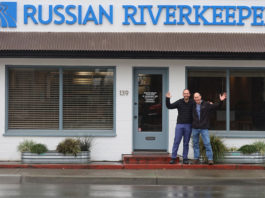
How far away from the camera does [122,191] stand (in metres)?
9.87

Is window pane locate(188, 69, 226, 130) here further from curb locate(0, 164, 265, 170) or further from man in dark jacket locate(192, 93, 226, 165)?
curb locate(0, 164, 265, 170)

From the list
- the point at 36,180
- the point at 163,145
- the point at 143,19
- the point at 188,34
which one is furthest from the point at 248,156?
the point at 36,180

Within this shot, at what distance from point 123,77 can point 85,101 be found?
122 cm

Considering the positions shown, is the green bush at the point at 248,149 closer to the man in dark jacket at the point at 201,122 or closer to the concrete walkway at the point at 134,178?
the man in dark jacket at the point at 201,122

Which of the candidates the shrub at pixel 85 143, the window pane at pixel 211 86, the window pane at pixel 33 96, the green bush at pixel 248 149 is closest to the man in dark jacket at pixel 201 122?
the green bush at pixel 248 149

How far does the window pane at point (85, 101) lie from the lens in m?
13.5

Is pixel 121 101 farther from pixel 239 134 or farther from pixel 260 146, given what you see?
pixel 260 146

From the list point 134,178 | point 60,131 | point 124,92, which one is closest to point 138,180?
point 134,178

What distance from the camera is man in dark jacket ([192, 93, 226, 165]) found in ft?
40.1

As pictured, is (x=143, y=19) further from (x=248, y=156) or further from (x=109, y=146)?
(x=248, y=156)

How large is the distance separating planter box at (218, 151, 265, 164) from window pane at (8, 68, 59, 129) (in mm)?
4502

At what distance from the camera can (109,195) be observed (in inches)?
368

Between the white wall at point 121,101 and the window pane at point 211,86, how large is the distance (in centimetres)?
30

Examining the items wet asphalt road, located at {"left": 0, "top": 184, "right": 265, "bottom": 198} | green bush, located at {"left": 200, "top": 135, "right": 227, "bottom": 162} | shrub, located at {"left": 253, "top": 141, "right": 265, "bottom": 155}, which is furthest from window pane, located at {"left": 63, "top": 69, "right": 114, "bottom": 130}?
shrub, located at {"left": 253, "top": 141, "right": 265, "bottom": 155}
